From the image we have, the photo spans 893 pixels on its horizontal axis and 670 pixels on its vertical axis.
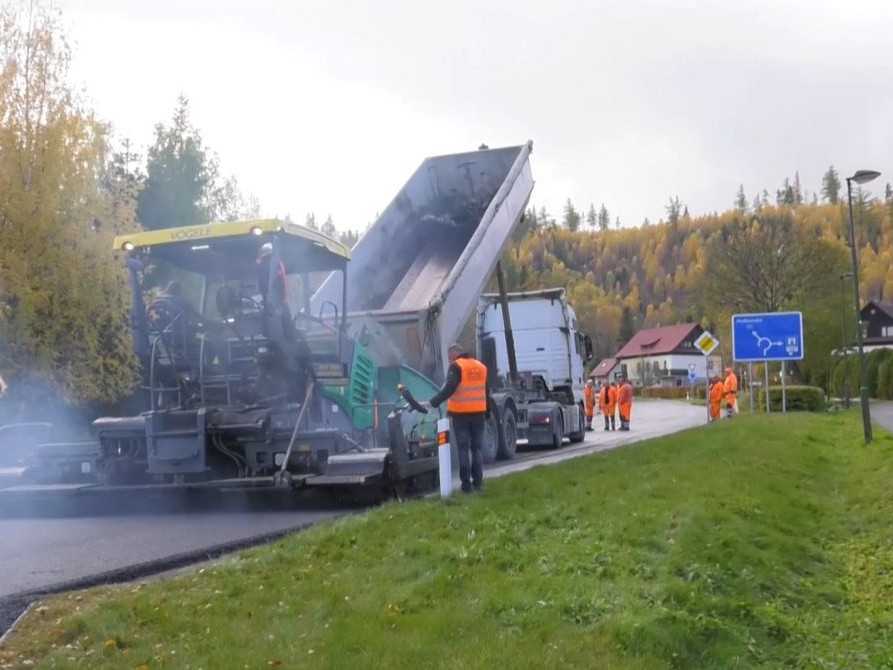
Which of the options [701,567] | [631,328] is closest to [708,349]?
[701,567]

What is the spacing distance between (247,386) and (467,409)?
2432 millimetres

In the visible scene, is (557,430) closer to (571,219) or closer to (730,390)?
(730,390)

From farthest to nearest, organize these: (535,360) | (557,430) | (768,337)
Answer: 1. (768,337)
2. (535,360)
3. (557,430)

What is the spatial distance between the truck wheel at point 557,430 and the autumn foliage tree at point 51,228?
10544 mm

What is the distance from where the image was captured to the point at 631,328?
429ft

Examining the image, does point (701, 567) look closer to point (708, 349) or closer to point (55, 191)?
point (55, 191)

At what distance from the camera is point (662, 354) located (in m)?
116

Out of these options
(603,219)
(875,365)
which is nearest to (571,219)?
(603,219)

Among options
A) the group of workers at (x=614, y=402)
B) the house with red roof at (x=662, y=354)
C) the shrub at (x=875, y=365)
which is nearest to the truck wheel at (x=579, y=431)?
the group of workers at (x=614, y=402)

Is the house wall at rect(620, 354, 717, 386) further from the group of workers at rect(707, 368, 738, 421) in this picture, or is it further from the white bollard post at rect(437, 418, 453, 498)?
the white bollard post at rect(437, 418, 453, 498)

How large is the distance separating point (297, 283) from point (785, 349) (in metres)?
22.4

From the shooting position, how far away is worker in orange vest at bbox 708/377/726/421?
3048cm

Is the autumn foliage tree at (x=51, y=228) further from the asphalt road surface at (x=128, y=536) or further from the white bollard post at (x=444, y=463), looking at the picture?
the white bollard post at (x=444, y=463)

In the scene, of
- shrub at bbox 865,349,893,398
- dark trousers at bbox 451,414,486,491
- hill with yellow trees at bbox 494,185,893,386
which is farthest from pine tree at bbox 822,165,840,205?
dark trousers at bbox 451,414,486,491
